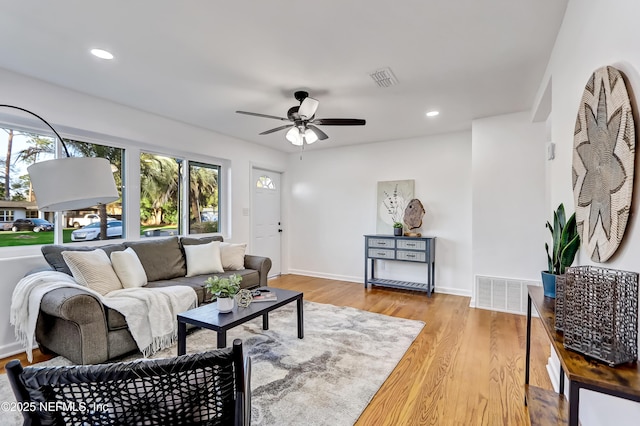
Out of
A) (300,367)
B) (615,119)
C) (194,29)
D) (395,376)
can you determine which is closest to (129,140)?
(194,29)

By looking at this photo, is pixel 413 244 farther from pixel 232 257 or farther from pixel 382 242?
pixel 232 257

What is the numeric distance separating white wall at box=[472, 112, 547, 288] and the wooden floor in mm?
659

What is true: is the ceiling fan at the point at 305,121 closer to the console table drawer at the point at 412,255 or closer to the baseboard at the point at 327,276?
the console table drawer at the point at 412,255

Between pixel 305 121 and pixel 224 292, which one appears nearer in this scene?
pixel 224 292

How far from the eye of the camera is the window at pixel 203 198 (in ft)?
14.8

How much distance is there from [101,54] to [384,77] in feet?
7.65

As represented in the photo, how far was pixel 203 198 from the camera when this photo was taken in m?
4.65

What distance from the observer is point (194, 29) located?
207cm

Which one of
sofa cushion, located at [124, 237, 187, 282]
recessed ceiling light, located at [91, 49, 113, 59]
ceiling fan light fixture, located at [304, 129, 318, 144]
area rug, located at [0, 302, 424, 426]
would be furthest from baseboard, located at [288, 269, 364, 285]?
recessed ceiling light, located at [91, 49, 113, 59]

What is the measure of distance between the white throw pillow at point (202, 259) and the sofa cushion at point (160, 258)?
102mm

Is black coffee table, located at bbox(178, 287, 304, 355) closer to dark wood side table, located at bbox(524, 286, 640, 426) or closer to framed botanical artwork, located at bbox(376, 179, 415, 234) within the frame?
dark wood side table, located at bbox(524, 286, 640, 426)

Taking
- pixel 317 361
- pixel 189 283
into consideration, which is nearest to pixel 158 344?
pixel 189 283

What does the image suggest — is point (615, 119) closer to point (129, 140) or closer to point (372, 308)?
point (372, 308)

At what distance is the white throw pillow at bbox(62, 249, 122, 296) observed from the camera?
8.72ft
